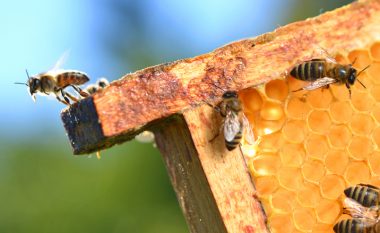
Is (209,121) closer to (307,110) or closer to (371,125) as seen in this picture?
(307,110)

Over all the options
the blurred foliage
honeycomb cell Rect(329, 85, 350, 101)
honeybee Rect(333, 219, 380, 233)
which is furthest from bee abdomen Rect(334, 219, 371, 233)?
the blurred foliage

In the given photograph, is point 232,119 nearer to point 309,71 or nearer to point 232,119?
point 232,119

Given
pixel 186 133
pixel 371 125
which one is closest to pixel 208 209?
pixel 186 133

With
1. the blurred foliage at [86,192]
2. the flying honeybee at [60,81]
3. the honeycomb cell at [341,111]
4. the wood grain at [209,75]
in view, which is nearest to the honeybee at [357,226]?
the honeycomb cell at [341,111]

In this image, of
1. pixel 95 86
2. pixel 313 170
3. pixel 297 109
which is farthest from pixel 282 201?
pixel 95 86

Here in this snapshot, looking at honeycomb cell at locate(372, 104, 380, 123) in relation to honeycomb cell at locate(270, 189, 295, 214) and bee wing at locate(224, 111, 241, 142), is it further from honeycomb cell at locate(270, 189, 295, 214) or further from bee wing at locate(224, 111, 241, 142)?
bee wing at locate(224, 111, 241, 142)
